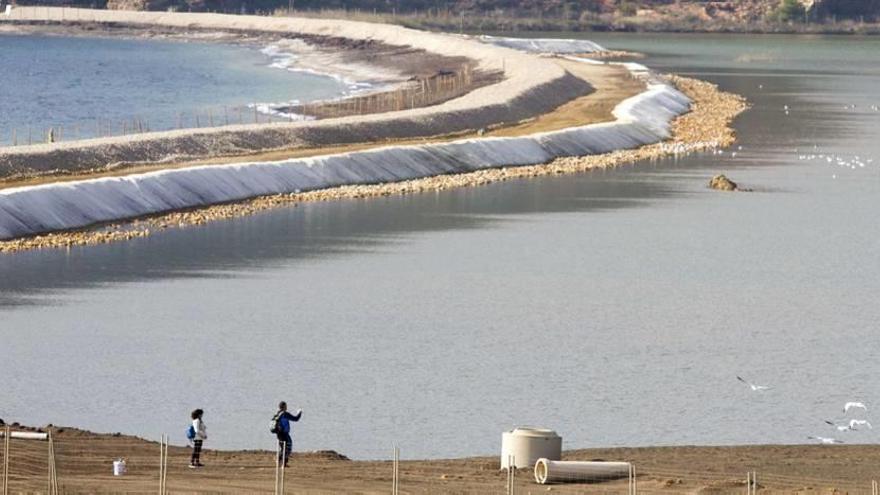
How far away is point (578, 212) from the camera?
211 feet

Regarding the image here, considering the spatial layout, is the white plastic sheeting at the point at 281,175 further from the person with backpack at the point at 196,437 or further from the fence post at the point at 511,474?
the fence post at the point at 511,474

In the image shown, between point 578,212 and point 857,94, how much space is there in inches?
2717

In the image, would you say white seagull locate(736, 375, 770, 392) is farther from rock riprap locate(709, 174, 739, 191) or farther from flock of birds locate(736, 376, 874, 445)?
rock riprap locate(709, 174, 739, 191)

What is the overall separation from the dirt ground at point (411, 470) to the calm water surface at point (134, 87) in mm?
60733

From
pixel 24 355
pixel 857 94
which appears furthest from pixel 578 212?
pixel 857 94

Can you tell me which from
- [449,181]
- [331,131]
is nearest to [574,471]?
[449,181]

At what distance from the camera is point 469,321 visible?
41969 millimetres

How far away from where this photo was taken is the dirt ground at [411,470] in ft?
76.2

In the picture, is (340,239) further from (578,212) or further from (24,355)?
(24,355)

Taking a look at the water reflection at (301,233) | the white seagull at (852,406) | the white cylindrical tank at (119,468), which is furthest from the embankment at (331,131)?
the white cylindrical tank at (119,468)

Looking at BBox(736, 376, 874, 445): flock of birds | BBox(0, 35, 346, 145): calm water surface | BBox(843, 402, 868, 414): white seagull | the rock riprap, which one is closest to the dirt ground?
BBox(736, 376, 874, 445): flock of birds

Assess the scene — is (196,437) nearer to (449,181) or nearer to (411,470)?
(411,470)

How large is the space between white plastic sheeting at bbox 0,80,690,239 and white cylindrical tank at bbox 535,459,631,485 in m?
30.1

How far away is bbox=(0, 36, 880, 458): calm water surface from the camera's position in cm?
3180
